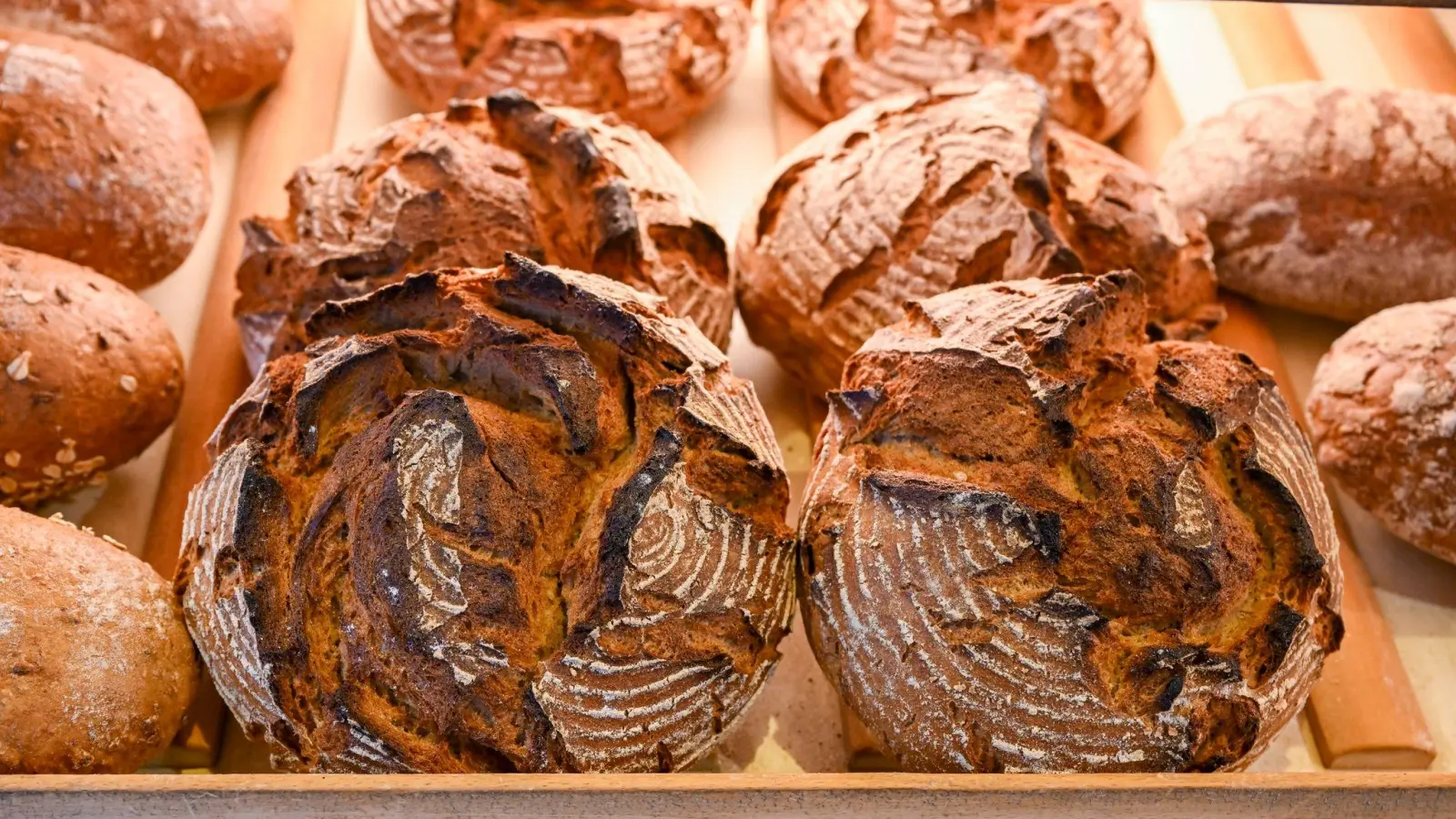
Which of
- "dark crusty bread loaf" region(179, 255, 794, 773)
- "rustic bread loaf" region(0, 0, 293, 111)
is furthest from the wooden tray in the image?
"dark crusty bread loaf" region(179, 255, 794, 773)

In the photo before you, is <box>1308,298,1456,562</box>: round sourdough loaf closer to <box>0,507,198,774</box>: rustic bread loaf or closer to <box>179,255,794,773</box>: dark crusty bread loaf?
<box>179,255,794,773</box>: dark crusty bread loaf

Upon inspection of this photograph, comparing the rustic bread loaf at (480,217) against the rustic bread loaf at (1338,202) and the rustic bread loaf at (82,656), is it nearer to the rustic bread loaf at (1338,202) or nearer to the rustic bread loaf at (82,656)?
the rustic bread loaf at (82,656)

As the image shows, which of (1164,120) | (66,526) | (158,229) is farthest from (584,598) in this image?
(1164,120)

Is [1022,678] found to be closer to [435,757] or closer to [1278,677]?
[1278,677]

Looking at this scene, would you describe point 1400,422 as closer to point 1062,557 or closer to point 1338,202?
point 1338,202

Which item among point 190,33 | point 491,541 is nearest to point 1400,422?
point 491,541

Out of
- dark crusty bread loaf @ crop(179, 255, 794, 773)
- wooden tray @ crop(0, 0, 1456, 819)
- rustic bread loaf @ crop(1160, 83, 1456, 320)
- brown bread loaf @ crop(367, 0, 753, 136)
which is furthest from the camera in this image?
brown bread loaf @ crop(367, 0, 753, 136)

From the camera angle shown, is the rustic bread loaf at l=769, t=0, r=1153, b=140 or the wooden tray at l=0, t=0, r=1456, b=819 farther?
the rustic bread loaf at l=769, t=0, r=1153, b=140
